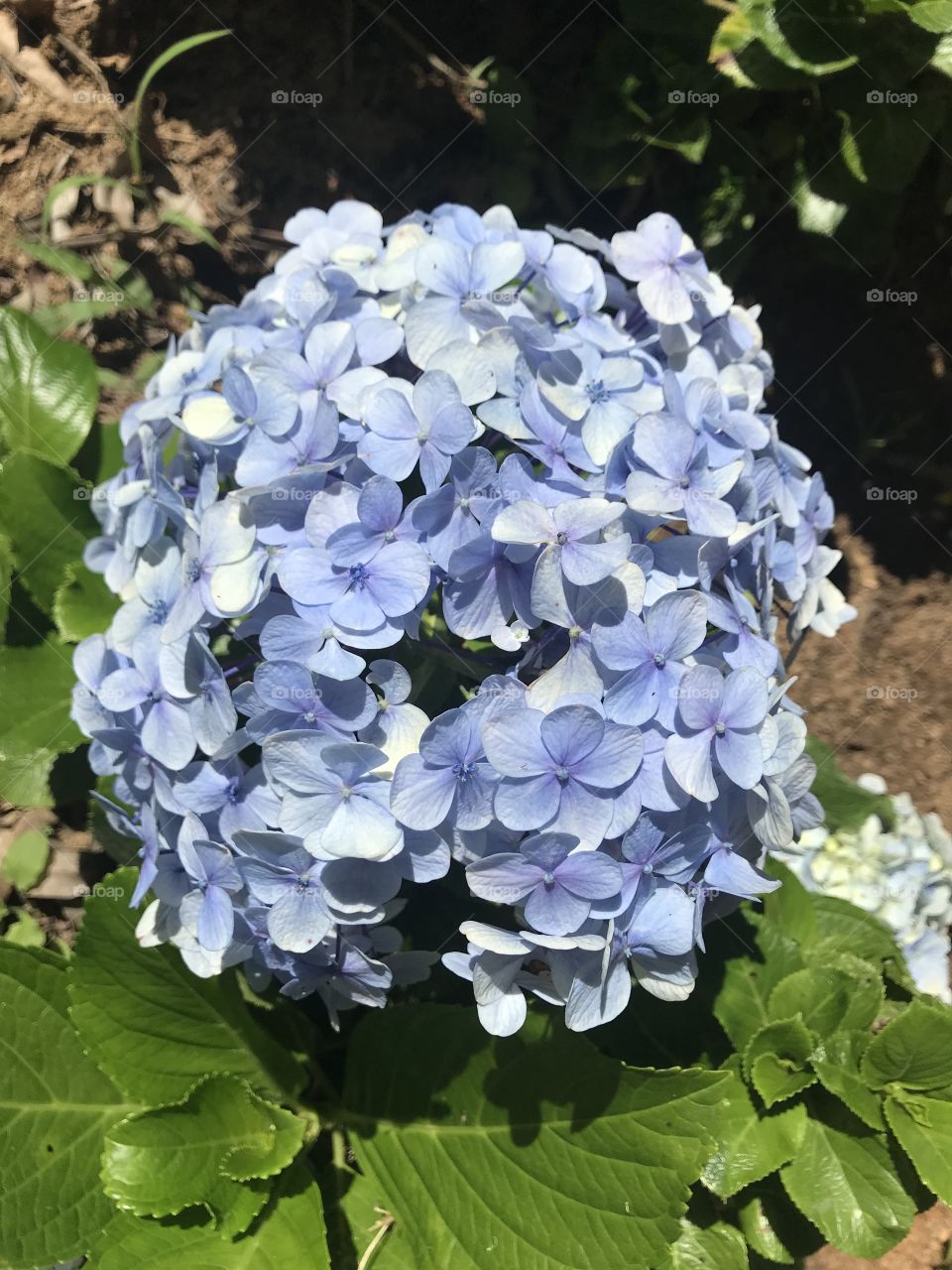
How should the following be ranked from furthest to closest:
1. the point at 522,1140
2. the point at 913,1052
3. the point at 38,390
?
the point at 38,390 → the point at 913,1052 → the point at 522,1140

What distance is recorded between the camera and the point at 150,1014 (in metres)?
2.05

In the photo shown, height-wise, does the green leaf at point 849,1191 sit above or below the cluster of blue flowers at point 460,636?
below

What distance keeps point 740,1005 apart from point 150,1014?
3.99ft

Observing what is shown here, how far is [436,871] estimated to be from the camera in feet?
4.72

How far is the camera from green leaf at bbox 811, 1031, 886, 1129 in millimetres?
2082

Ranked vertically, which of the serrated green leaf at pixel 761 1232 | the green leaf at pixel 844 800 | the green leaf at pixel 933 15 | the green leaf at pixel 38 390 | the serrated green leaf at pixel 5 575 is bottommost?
the serrated green leaf at pixel 761 1232

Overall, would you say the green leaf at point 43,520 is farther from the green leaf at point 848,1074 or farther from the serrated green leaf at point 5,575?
the green leaf at point 848,1074

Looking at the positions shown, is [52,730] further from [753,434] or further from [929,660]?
[929,660]

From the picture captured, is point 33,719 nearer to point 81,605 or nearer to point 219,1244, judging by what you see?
point 81,605

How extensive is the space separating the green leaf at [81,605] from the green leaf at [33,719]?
13 cm

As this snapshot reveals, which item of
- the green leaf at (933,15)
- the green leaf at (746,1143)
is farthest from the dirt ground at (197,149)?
the green leaf at (746,1143)

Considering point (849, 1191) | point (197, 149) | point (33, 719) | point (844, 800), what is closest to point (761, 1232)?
point (849, 1191)

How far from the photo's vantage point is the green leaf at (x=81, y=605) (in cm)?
215

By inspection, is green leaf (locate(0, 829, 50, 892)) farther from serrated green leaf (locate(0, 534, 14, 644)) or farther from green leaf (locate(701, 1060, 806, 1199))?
green leaf (locate(701, 1060, 806, 1199))
